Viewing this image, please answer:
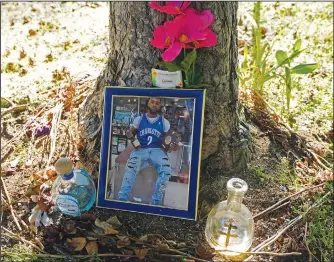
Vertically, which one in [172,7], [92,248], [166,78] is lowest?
[92,248]

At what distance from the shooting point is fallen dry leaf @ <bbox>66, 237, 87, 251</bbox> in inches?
56.3

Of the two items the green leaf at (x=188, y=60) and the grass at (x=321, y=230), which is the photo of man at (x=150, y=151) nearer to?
the green leaf at (x=188, y=60)

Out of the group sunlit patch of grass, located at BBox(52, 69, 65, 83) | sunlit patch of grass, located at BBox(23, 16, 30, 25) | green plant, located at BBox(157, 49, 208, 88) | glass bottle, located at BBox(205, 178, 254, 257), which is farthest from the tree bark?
sunlit patch of grass, located at BBox(23, 16, 30, 25)

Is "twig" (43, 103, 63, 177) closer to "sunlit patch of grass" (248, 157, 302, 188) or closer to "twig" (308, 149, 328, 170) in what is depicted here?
"sunlit patch of grass" (248, 157, 302, 188)

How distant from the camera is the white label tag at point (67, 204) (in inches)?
59.3

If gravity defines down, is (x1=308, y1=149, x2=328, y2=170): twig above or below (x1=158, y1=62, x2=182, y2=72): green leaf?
below

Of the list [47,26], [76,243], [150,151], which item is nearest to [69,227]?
[76,243]

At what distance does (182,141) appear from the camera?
1500mm

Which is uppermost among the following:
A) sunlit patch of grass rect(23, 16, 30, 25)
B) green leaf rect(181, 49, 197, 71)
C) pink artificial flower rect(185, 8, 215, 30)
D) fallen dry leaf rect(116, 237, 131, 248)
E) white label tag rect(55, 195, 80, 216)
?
sunlit patch of grass rect(23, 16, 30, 25)

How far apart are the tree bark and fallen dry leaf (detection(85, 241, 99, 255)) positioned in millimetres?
410

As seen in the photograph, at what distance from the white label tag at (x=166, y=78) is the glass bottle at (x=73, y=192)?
453 millimetres

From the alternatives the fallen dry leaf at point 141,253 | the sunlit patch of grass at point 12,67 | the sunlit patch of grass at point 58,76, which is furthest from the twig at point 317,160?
the sunlit patch of grass at point 12,67

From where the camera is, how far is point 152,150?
1536 mm

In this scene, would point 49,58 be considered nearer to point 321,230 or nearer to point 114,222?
point 114,222
